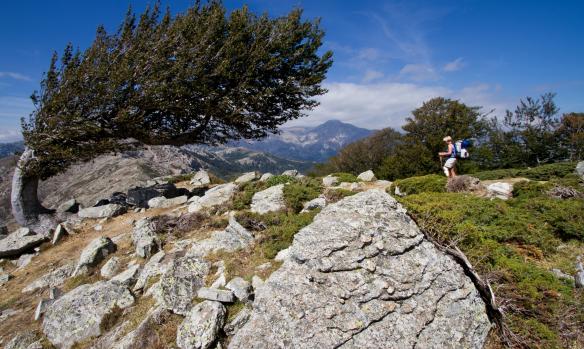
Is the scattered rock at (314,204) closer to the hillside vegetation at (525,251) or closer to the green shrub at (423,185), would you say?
the hillside vegetation at (525,251)

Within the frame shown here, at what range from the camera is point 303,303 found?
5902 mm

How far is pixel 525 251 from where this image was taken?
910 cm

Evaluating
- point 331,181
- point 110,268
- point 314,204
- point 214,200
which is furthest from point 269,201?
point 331,181

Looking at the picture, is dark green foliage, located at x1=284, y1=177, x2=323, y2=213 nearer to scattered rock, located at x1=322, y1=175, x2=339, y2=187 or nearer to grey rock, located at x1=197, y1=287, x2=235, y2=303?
scattered rock, located at x1=322, y1=175, x2=339, y2=187

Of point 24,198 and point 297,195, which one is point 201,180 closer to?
point 24,198

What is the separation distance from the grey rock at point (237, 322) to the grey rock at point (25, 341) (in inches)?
216

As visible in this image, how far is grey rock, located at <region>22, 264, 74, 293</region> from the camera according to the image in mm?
11484

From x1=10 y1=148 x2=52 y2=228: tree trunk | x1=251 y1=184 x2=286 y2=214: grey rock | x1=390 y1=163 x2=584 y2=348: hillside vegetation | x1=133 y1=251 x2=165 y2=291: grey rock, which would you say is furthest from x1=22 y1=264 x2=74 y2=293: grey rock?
x1=390 y1=163 x2=584 y2=348: hillside vegetation

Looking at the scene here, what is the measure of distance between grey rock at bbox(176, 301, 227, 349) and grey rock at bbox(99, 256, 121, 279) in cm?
581

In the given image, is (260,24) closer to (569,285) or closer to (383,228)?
(383,228)

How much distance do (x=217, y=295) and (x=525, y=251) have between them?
931 cm

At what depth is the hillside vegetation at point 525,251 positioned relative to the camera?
19.9ft

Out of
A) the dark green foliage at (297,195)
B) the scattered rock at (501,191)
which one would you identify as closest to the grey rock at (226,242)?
the dark green foliage at (297,195)

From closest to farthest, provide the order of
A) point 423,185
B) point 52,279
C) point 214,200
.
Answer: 1. point 52,279
2. point 423,185
3. point 214,200
